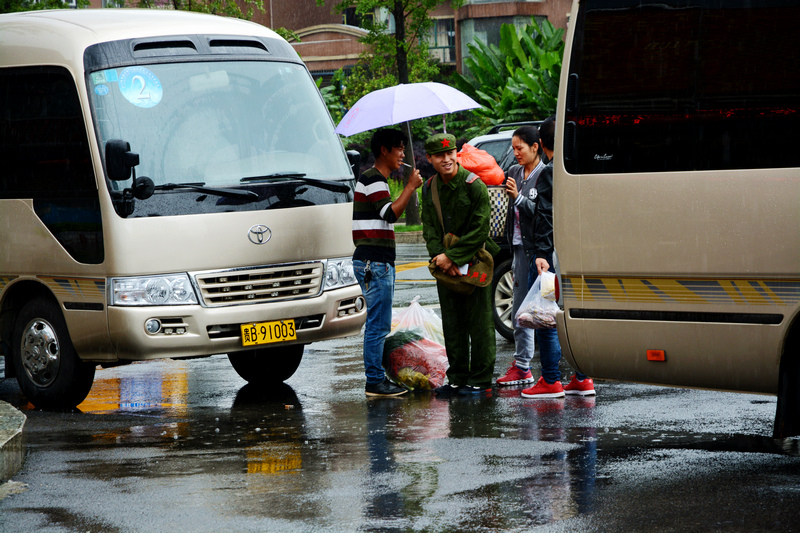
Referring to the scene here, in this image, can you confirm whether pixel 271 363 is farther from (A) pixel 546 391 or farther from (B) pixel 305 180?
(A) pixel 546 391

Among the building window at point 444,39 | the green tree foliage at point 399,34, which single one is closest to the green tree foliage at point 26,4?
the green tree foliage at point 399,34

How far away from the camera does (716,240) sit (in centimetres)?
564

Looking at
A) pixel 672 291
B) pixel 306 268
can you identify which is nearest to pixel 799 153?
pixel 672 291

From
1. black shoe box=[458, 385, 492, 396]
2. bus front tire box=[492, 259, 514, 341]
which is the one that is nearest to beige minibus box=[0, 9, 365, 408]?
black shoe box=[458, 385, 492, 396]

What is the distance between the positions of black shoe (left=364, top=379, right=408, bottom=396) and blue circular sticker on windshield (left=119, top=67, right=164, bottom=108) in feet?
8.79

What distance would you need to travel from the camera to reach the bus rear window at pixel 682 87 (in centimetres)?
551

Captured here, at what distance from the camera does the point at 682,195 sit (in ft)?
18.8

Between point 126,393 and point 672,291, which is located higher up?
point 672,291

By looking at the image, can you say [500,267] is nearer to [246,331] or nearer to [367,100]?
[367,100]

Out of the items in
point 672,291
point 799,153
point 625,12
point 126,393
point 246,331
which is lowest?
point 126,393

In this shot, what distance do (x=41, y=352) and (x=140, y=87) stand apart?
215 cm

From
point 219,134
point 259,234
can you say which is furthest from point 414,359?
point 219,134

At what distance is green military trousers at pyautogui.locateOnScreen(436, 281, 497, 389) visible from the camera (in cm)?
857

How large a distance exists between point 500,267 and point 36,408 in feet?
15.3
